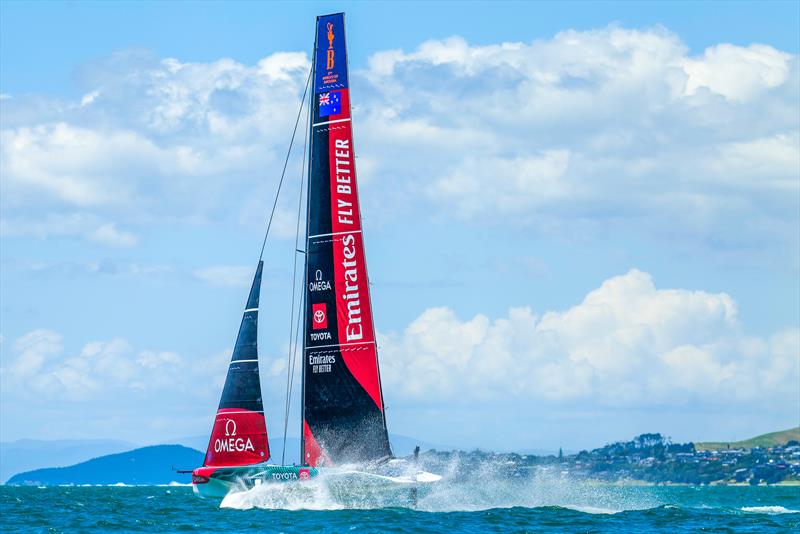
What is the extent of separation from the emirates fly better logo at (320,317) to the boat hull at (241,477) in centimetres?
513

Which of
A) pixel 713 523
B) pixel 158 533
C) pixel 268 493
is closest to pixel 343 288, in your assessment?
pixel 268 493

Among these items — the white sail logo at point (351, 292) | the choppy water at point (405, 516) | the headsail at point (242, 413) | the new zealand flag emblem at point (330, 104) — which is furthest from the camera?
the headsail at point (242, 413)

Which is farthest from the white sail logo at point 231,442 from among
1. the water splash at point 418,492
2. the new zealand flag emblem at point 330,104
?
the new zealand flag emblem at point 330,104

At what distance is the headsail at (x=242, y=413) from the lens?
50250mm

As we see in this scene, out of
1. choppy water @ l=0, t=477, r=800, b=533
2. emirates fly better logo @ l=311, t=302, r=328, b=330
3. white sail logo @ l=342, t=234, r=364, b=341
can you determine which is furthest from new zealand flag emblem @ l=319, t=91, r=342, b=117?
choppy water @ l=0, t=477, r=800, b=533

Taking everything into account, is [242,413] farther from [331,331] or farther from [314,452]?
[331,331]

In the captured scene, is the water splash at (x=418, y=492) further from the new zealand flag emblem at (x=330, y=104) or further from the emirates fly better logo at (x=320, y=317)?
the new zealand flag emblem at (x=330, y=104)

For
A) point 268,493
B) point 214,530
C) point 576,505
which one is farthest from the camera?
point 576,505

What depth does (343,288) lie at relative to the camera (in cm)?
4947

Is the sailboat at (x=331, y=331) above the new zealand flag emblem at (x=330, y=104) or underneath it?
underneath

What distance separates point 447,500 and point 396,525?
8.41 meters

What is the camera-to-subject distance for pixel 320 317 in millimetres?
49531

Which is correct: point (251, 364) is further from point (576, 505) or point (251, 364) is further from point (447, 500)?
point (576, 505)

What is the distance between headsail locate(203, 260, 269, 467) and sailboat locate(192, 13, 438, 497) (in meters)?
0.05
